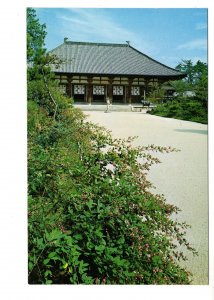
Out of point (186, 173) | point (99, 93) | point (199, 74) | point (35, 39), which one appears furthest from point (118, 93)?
point (199, 74)

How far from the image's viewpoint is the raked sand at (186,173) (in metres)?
1.76

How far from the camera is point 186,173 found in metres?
2.38

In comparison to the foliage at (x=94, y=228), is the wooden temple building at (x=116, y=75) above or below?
above

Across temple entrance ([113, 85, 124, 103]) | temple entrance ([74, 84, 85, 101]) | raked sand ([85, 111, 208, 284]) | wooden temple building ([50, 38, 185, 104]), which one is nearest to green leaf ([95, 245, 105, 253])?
raked sand ([85, 111, 208, 284])

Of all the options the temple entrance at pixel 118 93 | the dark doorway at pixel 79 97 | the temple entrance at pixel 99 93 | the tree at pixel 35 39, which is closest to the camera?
the tree at pixel 35 39

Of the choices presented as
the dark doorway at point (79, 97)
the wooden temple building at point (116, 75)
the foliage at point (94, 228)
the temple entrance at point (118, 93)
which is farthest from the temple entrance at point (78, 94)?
the temple entrance at point (118, 93)

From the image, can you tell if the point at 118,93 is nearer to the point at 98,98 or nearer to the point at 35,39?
the point at 98,98

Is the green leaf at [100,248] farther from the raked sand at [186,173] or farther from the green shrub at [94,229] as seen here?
the raked sand at [186,173]

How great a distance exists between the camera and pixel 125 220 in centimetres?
142

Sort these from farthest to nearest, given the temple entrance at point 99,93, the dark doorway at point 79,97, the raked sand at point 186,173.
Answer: the temple entrance at point 99,93 < the dark doorway at point 79,97 < the raked sand at point 186,173
